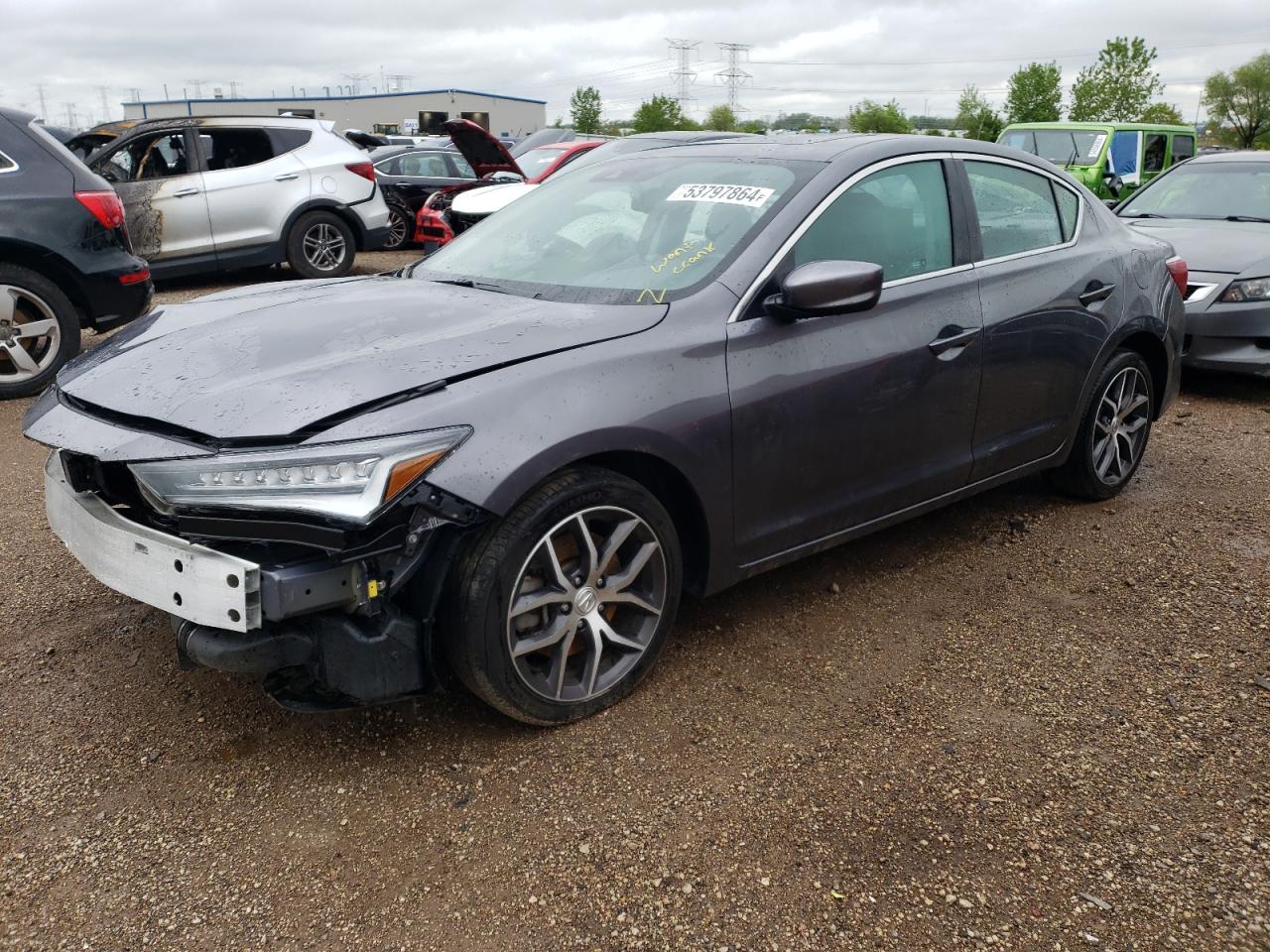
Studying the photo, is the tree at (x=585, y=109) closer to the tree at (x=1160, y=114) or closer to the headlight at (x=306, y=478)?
the tree at (x=1160, y=114)

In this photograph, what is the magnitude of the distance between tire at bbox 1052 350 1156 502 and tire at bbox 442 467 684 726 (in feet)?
7.73

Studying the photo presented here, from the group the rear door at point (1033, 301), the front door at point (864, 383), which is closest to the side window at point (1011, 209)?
the rear door at point (1033, 301)

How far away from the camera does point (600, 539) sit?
2787 mm

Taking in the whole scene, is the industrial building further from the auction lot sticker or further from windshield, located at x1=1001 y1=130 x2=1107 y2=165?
the auction lot sticker

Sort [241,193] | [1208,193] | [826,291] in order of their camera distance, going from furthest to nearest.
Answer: [241,193], [1208,193], [826,291]

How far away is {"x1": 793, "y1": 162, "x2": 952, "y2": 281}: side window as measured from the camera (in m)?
3.22

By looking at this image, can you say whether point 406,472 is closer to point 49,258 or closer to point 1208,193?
point 49,258

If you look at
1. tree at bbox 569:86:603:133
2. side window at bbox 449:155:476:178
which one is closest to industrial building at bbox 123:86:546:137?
tree at bbox 569:86:603:133

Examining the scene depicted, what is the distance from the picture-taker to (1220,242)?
23.0 feet

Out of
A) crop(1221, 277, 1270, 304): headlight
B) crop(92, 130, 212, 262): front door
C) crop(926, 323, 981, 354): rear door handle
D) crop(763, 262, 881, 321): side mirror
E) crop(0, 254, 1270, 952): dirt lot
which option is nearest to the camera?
crop(0, 254, 1270, 952): dirt lot

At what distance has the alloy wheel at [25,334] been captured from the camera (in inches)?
233

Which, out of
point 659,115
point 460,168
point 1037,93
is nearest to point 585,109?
point 659,115

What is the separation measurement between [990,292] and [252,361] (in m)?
2.56

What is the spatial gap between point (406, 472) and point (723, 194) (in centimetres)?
159
